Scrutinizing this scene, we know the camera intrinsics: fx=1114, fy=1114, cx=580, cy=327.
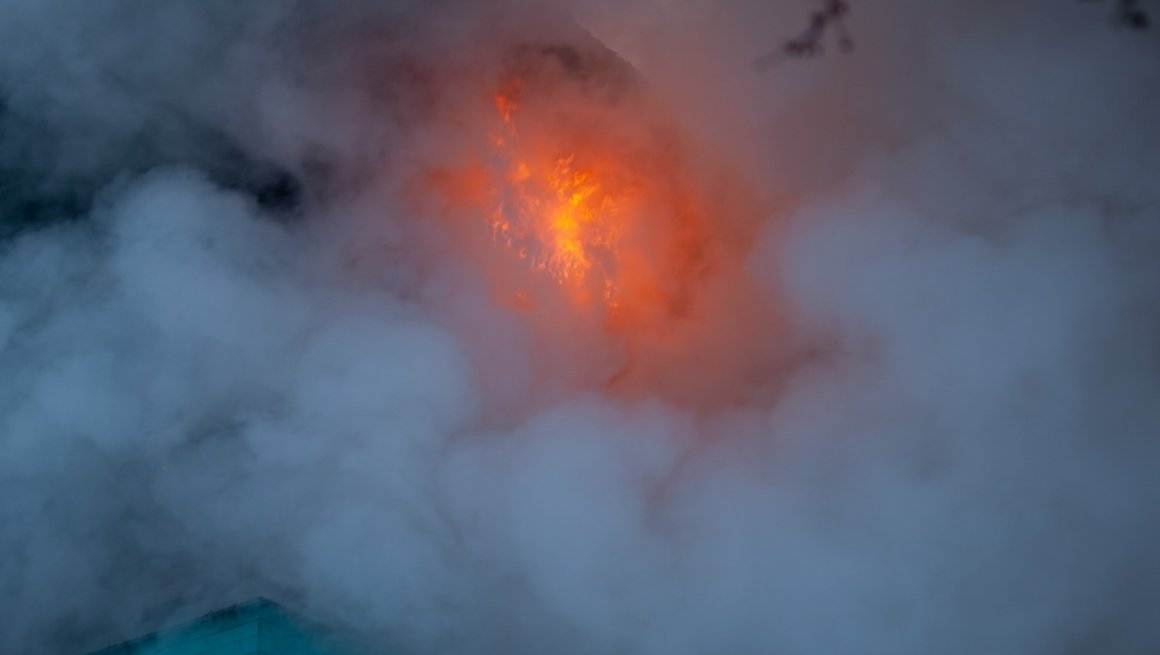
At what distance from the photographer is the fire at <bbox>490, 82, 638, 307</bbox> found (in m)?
6.57

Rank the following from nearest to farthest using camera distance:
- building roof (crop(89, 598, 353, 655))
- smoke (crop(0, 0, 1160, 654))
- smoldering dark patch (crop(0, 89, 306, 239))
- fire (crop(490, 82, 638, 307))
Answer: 1. building roof (crop(89, 598, 353, 655))
2. smoke (crop(0, 0, 1160, 654))
3. fire (crop(490, 82, 638, 307))
4. smoldering dark patch (crop(0, 89, 306, 239))

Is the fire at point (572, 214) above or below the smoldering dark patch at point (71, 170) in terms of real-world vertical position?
below

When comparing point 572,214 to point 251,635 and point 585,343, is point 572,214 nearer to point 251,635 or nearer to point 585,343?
point 585,343

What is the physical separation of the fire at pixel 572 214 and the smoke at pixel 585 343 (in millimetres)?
166

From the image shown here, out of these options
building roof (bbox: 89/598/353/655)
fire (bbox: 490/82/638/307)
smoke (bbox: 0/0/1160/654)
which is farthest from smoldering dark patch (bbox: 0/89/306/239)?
building roof (bbox: 89/598/353/655)

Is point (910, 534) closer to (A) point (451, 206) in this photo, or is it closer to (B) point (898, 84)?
(B) point (898, 84)

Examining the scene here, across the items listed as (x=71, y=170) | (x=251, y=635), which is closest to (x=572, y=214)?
(x=251, y=635)

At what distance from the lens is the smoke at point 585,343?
18.2ft

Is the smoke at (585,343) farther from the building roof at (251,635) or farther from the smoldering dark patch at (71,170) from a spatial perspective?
the building roof at (251,635)

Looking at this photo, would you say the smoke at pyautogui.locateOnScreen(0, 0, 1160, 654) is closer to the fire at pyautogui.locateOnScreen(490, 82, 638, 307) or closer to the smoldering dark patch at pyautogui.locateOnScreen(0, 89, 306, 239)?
the smoldering dark patch at pyautogui.locateOnScreen(0, 89, 306, 239)

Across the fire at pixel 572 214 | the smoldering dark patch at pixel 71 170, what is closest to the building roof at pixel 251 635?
the fire at pixel 572 214

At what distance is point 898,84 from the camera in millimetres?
6500

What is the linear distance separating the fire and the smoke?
166 mm

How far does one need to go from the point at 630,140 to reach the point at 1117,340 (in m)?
2.90
